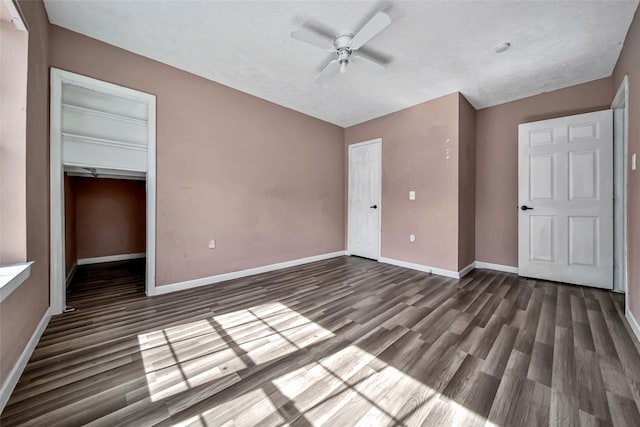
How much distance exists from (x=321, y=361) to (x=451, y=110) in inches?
143

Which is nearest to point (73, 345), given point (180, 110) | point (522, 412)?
point (180, 110)

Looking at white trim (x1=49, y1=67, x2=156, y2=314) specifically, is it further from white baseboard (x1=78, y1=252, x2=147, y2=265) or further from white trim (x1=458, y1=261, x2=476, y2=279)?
white trim (x1=458, y1=261, x2=476, y2=279)

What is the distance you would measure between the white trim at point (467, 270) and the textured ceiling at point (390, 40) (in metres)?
2.56

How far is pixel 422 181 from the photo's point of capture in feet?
12.8

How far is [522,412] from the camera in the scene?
1.25m

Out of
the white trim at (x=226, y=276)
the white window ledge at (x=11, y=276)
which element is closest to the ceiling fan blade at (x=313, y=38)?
the white window ledge at (x=11, y=276)

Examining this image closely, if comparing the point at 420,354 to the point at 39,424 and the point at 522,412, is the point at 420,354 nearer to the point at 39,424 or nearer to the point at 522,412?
the point at 522,412

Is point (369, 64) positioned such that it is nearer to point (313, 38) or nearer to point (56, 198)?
point (313, 38)

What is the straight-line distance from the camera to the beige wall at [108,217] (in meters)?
4.38

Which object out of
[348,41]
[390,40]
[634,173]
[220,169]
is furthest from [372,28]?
[634,173]

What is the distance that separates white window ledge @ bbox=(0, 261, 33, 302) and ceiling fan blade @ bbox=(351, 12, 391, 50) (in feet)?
9.10

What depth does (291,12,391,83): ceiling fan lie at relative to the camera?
1.95 m

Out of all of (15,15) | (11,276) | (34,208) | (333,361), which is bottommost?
(333,361)

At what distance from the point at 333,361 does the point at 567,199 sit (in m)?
3.69
